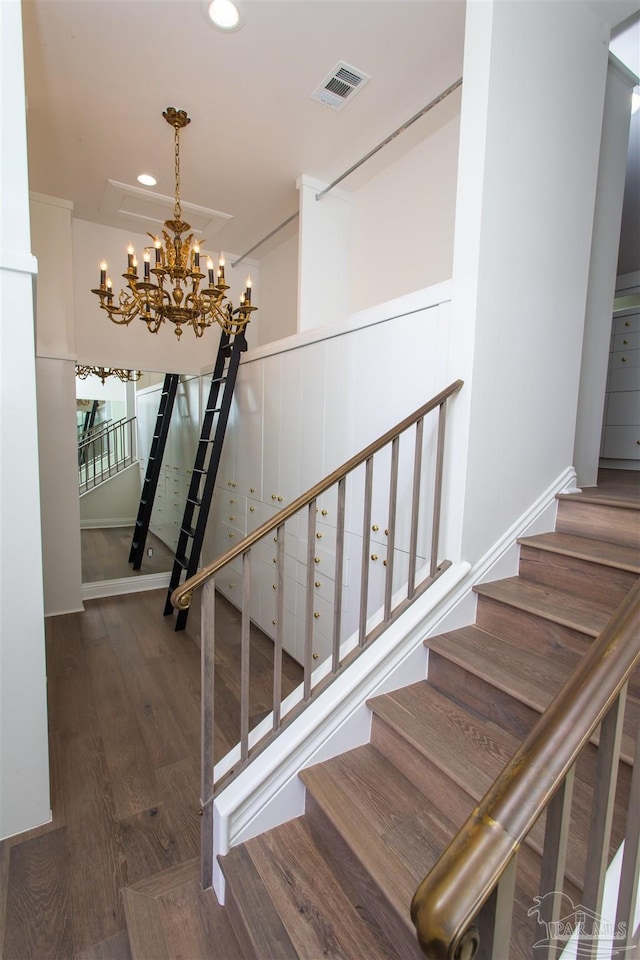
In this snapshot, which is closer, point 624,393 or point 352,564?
point 352,564

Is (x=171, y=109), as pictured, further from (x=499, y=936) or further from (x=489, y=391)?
(x=499, y=936)

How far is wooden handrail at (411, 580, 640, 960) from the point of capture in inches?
18.6

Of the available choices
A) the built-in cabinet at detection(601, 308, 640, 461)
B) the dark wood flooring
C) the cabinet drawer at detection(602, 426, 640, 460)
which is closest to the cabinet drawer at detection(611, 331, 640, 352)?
the built-in cabinet at detection(601, 308, 640, 461)

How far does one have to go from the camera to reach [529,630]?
5.62 feet

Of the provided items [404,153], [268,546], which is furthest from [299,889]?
[404,153]

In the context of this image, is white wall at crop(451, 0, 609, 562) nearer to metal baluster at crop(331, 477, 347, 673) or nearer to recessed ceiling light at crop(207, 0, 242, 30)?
metal baluster at crop(331, 477, 347, 673)

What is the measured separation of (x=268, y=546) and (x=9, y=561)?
186 centimetres

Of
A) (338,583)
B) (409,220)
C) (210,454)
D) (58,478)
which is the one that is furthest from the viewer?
(210,454)

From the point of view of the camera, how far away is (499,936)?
0.52 meters

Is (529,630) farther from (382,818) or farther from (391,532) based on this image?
(382,818)

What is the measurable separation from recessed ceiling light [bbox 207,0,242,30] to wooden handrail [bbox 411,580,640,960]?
8.99ft

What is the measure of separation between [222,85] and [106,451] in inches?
146

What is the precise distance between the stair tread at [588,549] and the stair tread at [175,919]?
175cm

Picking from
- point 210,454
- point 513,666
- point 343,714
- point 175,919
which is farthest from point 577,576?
point 210,454
